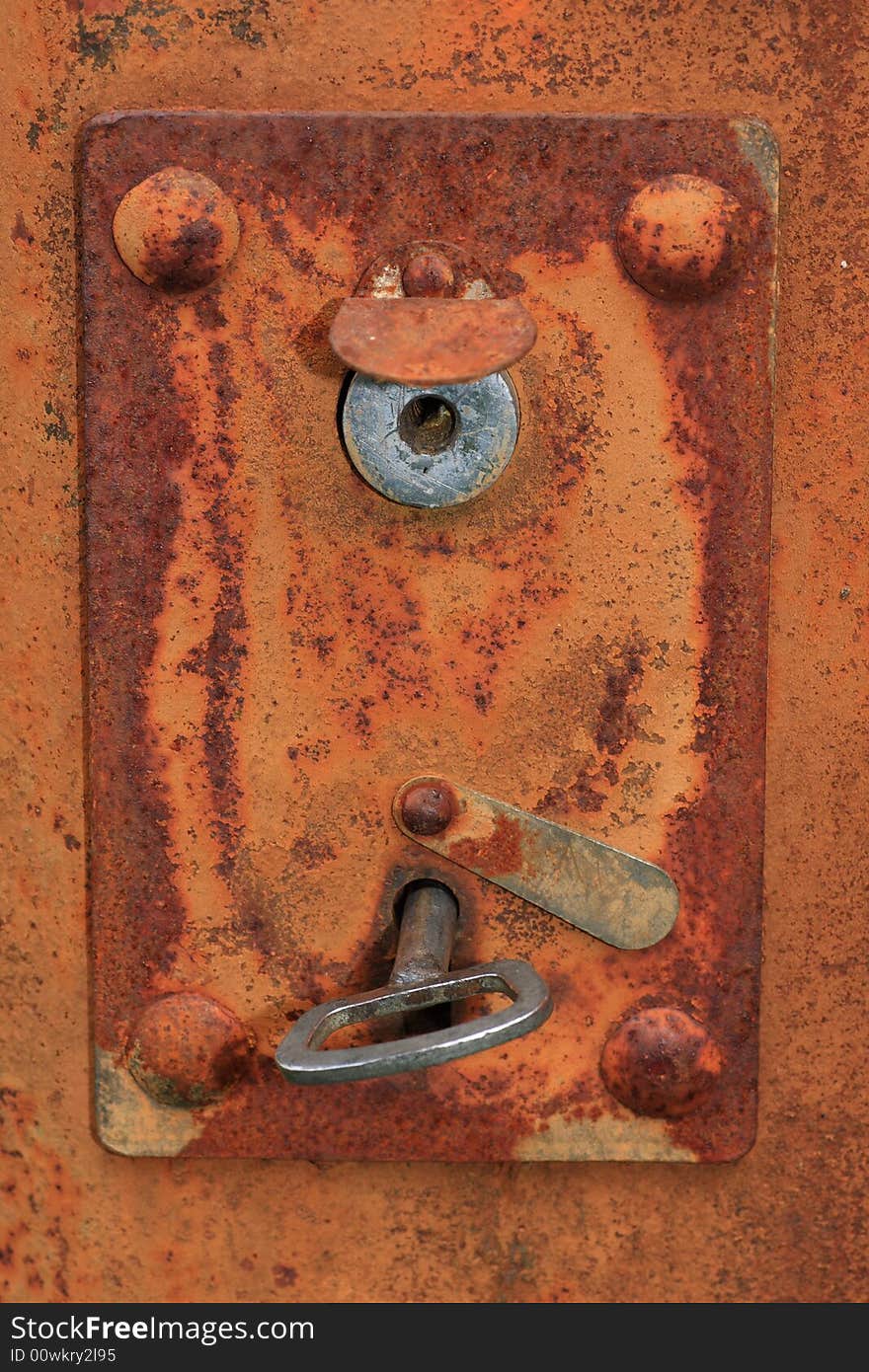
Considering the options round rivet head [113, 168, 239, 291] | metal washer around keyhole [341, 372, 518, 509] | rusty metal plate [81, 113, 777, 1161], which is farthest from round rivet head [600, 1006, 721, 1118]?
round rivet head [113, 168, 239, 291]

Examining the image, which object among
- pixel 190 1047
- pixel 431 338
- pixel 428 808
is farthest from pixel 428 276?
pixel 190 1047

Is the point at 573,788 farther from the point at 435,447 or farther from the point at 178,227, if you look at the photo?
the point at 178,227

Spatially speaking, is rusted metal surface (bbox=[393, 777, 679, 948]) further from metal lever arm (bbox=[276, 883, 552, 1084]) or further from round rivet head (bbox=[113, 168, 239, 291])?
round rivet head (bbox=[113, 168, 239, 291])

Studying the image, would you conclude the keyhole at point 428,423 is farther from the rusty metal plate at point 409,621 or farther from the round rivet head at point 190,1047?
the round rivet head at point 190,1047

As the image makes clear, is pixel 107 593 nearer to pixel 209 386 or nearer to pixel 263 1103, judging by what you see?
pixel 209 386

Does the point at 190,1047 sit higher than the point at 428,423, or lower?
lower

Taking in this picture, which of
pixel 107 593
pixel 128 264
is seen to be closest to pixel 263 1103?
pixel 107 593

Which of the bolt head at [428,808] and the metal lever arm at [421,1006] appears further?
the bolt head at [428,808]

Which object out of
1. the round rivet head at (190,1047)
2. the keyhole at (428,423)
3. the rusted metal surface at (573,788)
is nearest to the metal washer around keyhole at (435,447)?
the keyhole at (428,423)
